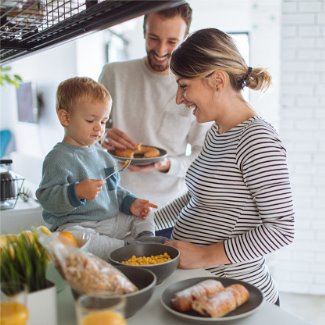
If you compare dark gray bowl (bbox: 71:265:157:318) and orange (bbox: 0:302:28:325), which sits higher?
orange (bbox: 0:302:28:325)

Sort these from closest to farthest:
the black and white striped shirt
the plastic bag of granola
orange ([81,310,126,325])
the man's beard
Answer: orange ([81,310,126,325]), the plastic bag of granola, the black and white striped shirt, the man's beard

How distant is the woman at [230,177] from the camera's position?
118 centimetres

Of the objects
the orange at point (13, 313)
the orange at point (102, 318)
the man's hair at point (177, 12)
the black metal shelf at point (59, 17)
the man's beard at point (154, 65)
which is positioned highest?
the man's hair at point (177, 12)

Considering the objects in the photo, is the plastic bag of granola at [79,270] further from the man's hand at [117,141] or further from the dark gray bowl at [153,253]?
the man's hand at [117,141]

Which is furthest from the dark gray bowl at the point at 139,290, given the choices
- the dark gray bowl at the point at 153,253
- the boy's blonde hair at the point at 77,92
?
the boy's blonde hair at the point at 77,92

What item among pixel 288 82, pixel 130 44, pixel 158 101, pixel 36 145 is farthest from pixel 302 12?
pixel 36 145

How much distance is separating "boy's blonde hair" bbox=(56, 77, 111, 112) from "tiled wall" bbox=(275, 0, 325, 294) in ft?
6.78

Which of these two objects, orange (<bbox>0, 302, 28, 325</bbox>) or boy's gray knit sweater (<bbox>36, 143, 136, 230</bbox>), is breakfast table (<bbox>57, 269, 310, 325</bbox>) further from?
boy's gray knit sweater (<bbox>36, 143, 136, 230</bbox>)

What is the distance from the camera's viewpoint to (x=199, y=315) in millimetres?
900

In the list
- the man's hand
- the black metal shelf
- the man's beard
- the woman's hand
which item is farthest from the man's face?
the woman's hand

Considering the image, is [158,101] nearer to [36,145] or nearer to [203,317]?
[203,317]

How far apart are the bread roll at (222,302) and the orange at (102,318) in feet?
0.76

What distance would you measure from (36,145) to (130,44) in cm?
152

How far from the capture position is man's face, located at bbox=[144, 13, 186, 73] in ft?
5.91
